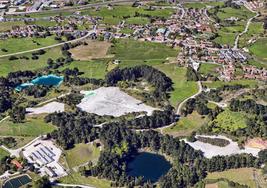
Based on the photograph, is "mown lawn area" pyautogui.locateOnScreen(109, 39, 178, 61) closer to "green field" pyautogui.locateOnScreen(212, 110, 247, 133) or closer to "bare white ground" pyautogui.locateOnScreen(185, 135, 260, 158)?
"green field" pyautogui.locateOnScreen(212, 110, 247, 133)

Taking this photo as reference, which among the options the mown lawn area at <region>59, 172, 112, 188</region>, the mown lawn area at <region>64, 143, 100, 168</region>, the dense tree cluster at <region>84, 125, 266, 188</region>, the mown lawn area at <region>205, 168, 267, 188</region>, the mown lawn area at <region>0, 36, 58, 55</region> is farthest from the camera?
the mown lawn area at <region>0, 36, 58, 55</region>

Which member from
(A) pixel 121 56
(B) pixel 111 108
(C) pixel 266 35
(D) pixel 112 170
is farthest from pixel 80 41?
(D) pixel 112 170

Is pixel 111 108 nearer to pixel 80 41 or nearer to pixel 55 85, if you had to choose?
pixel 55 85

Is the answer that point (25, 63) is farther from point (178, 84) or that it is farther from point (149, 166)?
point (149, 166)

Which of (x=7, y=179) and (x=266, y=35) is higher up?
(x=266, y=35)

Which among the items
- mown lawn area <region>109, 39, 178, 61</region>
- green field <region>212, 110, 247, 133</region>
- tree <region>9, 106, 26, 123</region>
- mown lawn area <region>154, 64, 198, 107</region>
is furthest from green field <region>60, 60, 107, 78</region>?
green field <region>212, 110, 247, 133</region>

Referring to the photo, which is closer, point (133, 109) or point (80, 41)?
point (133, 109)

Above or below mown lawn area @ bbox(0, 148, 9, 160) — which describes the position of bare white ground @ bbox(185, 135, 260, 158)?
below
